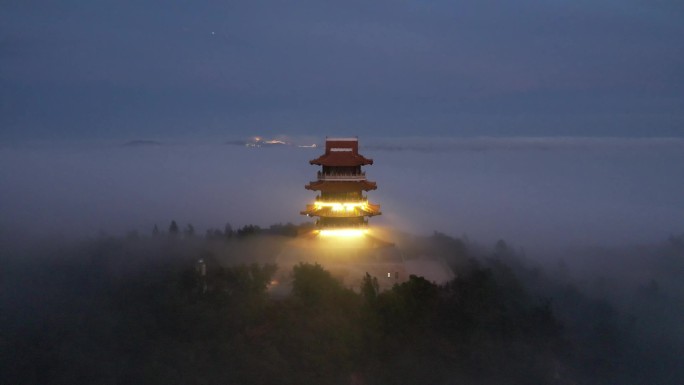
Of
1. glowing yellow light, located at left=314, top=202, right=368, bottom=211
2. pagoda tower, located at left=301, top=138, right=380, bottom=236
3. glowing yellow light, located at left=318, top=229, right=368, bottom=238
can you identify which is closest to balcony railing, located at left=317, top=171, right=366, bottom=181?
pagoda tower, located at left=301, top=138, right=380, bottom=236

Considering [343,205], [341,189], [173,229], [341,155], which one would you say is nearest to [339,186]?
[341,189]

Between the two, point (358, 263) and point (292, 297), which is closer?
point (292, 297)

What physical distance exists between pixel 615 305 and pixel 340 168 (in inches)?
723

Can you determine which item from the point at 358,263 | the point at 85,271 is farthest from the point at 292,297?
the point at 85,271

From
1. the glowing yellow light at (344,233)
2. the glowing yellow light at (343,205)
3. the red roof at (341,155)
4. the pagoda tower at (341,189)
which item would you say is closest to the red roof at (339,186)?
the pagoda tower at (341,189)

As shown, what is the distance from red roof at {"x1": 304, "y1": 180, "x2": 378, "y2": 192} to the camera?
31812 mm

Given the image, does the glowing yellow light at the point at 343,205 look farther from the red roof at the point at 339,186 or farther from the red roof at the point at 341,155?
the red roof at the point at 341,155

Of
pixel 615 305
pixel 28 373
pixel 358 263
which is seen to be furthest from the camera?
pixel 615 305

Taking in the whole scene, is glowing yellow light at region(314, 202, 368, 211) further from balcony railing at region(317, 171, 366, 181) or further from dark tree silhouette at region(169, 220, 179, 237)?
dark tree silhouette at region(169, 220, 179, 237)

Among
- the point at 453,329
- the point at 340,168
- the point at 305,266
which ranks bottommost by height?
the point at 453,329

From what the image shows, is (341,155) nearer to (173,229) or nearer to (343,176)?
(343,176)

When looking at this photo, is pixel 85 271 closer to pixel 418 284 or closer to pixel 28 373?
pixel 28 373

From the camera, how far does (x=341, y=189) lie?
104 ft

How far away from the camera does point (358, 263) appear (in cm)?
3009
